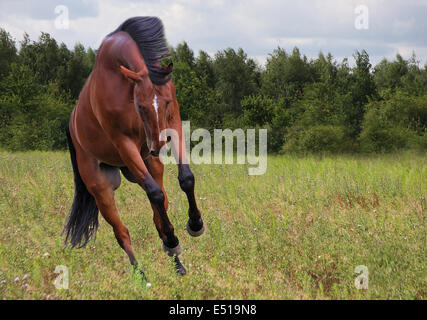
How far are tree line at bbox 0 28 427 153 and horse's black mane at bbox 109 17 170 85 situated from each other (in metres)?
11.7

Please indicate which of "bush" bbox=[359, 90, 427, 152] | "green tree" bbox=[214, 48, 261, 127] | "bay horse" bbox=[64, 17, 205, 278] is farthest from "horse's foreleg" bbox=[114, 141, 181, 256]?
"green tree" bbox=[214, 48, 261, 127]

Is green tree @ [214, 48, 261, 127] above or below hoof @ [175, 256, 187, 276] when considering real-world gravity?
above

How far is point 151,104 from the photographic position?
3188 millimetres

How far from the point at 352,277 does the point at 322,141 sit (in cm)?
1298

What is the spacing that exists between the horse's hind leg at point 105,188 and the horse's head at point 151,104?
1.41 m

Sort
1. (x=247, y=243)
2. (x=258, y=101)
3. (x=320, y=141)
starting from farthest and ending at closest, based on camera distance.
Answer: (x=258, y=101) → (x=320, y=141) → (x=247, y=243)

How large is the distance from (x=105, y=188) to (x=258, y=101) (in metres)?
16.1

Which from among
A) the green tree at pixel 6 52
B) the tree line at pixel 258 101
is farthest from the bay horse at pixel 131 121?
the green tree at pixel 6 52

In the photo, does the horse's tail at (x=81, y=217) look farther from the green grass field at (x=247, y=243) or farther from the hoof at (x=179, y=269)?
the hoof at (x=179, y=269)

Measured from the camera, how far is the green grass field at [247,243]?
13.3 ft

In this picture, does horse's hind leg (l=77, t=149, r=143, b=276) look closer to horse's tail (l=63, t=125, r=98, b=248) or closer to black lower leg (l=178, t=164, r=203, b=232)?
horse's tail (l=63, t=125, r=98, b=248)

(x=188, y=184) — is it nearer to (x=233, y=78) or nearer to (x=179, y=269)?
(x=179, y=269)

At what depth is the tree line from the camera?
17141mm

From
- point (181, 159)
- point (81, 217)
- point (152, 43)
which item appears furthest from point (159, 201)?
point (81, 217)
